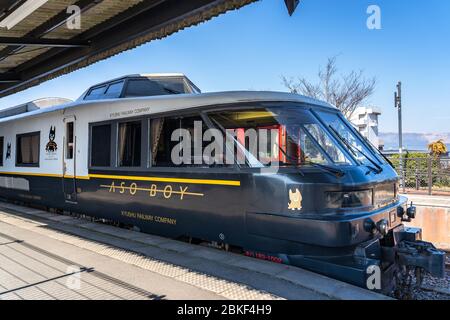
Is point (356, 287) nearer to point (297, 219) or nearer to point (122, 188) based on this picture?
point (297, 219)

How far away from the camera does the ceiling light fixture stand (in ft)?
20.6

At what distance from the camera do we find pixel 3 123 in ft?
40.2

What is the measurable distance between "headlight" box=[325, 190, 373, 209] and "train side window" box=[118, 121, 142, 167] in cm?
352

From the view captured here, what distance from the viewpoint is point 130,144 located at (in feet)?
22.8

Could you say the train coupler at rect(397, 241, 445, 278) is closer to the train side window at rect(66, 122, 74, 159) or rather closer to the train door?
the train door

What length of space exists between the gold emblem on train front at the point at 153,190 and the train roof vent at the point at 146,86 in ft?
A: 6.43

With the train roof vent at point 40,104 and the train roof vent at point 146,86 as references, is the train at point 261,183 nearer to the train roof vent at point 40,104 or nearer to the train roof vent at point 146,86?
the train roof vent at point 146,86

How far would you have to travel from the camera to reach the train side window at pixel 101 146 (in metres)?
7.43

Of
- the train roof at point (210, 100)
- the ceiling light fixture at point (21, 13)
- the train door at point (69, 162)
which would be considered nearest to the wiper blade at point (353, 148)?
the train roof at point (210, 100)

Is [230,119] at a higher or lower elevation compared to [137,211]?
higher

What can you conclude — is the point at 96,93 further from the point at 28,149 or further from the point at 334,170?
the point at 334,170
